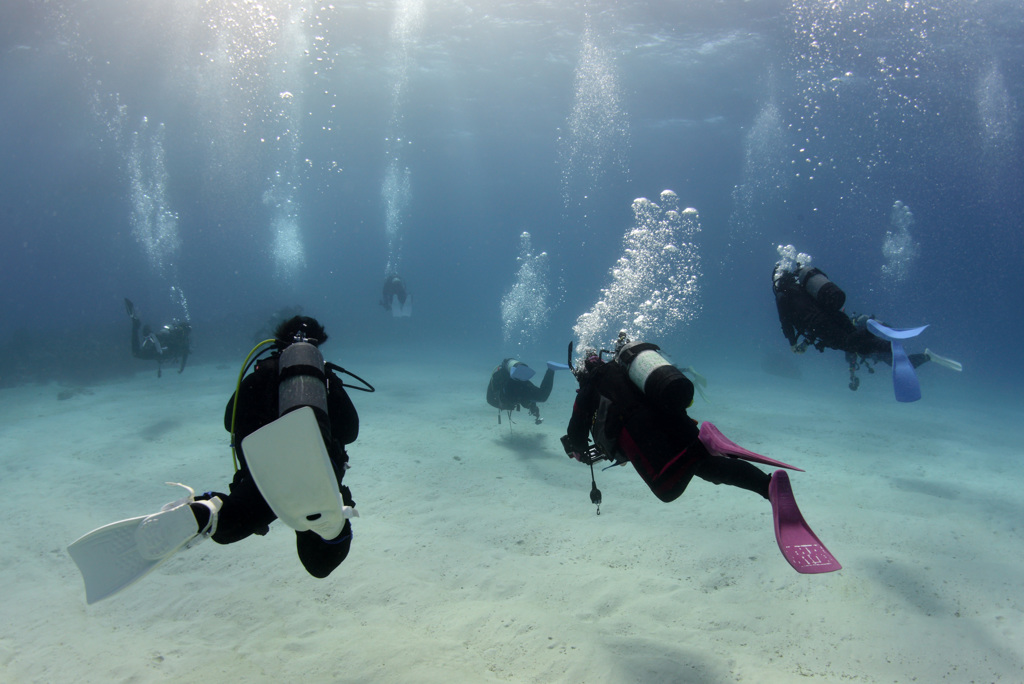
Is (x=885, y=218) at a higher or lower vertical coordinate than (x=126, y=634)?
higher

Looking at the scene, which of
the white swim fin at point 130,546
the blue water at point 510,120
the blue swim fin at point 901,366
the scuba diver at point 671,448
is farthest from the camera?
the blue water at point 510,120

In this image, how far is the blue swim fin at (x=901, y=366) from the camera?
571 centimetres

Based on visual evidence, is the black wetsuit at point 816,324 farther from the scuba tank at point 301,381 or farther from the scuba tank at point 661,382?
the scuba tank at point 301,381

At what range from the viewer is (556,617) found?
3.98 metres

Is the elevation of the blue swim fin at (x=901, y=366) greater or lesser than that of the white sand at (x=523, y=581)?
greater

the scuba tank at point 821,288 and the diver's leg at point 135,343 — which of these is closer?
the scuba tank at point 821,288

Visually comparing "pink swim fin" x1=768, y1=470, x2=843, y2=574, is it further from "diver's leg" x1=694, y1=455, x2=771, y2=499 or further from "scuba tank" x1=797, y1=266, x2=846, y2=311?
"scuba tank" x1=797, y1=266, x2=846, y2=311

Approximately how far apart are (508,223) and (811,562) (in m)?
99.2

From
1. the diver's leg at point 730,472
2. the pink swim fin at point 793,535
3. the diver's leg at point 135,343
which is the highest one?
the diver's leg at point 730,472

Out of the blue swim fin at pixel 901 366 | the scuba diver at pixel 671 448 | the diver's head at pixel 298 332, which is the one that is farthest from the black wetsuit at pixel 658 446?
the blue swim fin at pixel 901 366

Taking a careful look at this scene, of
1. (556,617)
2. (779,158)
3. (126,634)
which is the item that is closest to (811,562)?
(556,617)

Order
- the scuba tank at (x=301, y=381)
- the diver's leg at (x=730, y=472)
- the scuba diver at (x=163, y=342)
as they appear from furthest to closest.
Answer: the scuba diver at (x=163, y=342) → the diver's leg at (x=730, y=472) → the scuba tank at (x=301, y=381)

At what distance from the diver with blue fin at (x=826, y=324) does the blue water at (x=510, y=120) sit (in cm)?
2227

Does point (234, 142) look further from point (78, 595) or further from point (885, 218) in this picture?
→ point (885, 218)
